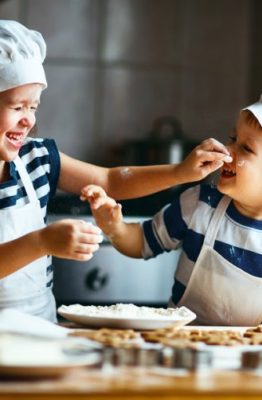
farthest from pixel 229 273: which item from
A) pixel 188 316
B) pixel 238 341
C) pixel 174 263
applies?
pixel 174 263

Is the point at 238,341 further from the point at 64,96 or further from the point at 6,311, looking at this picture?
the point at 64,96

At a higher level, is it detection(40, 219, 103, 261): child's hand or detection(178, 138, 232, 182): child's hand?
detection(178, 138, 232, 182): child's hand

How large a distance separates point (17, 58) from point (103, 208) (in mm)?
331

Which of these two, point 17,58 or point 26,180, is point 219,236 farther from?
point 17,58

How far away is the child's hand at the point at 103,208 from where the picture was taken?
1659 millimetres

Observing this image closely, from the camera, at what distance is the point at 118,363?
1.14 metres

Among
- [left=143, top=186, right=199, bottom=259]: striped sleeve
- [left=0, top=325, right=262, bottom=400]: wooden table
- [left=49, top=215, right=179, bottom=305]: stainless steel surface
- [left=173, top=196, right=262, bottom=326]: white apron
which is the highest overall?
[left=0, top=325, right=262, bottom=400]: wooden table

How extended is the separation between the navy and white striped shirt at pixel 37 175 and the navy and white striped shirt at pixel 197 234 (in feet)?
0.72

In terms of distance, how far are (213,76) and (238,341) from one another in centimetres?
205

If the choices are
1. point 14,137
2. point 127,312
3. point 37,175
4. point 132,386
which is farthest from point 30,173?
point 132,386

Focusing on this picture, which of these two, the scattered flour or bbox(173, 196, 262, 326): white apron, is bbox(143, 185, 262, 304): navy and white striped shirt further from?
the scattered flour

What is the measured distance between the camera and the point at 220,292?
1799mm

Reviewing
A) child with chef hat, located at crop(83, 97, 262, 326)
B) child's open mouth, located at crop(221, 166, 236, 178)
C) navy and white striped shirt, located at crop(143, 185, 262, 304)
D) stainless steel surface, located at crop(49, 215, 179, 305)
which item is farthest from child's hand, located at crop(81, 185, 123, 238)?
stainless steel surface, located at crop(49, 215, 179, 305)

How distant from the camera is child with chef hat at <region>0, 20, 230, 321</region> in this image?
1692 millimetres
